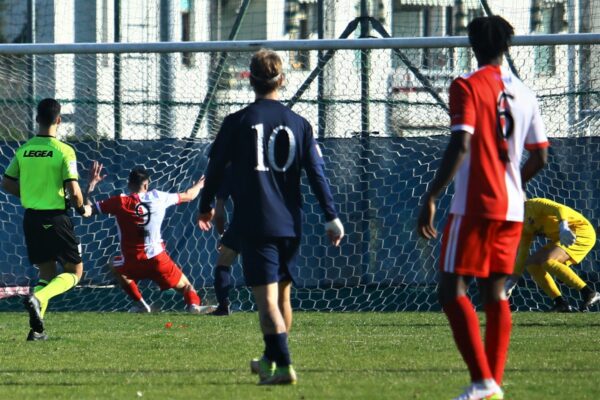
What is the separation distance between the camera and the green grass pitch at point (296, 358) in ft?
21.6

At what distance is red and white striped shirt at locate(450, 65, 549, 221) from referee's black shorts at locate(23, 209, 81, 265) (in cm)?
518

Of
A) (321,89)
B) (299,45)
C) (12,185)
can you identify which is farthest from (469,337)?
(321,89)

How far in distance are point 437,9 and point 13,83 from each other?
225 inches

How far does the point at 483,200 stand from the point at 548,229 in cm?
616

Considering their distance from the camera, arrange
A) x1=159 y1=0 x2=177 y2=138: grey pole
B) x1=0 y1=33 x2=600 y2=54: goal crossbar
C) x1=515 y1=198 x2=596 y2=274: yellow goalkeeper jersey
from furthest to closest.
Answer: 1. x1=159 y1=0 x2=177 y2=138: grey pole
2. x1=515 y1=198 x2=596 y2=274: yellow goalkeeper jersey
3. x1=0 y1=33 x2=600 y2=54: goal crossbar

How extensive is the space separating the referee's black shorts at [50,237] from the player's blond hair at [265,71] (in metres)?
4.01

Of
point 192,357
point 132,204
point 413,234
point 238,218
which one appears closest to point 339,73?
point 413,234

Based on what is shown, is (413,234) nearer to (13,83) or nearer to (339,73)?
(339,73)

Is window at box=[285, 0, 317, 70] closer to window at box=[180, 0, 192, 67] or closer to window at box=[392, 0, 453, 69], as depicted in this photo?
window at box=[392, 0, 453, 69]

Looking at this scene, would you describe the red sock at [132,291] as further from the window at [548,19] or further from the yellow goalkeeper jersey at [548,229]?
the window at [548,19]

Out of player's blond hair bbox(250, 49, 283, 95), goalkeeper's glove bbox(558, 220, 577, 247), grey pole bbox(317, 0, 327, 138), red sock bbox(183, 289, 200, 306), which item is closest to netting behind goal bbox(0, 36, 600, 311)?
grey pole bbox(317, 0, 327, 138)

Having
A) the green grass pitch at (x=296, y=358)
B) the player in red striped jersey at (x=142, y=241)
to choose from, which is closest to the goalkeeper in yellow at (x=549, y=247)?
the green grass pitch at (x=296, y=358)

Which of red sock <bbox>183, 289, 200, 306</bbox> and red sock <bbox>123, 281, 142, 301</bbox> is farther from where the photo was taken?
red sock <bbox>123, 281, 142, 301</bbox>

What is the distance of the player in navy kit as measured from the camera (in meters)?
6.62
